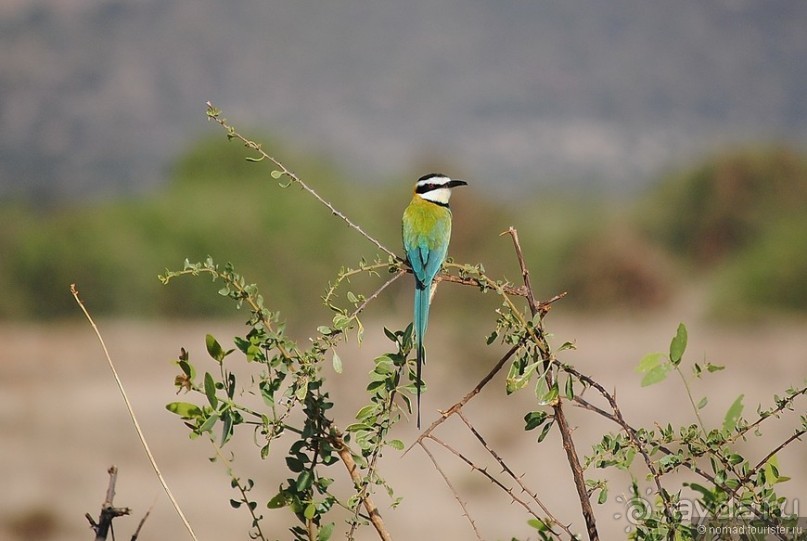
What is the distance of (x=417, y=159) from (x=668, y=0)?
42.1 metres

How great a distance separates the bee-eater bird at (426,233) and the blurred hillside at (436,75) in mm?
30783

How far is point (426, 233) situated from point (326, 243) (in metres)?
10.9

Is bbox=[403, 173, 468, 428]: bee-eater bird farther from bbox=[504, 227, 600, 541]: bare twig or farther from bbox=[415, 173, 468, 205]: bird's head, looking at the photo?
bbox=[504, 227, 600, 541]: bare twig

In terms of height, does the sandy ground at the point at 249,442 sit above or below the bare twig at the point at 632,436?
above

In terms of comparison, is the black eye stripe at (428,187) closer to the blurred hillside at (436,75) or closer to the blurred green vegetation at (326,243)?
the blurred green vegetation at (326,243)

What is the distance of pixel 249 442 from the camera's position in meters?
9.74

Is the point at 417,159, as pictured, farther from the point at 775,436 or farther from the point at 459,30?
the point at 459,30

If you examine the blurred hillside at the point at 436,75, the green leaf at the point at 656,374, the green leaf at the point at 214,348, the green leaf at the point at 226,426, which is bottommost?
the green leaf at the point at 226,426

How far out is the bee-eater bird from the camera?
246 cm

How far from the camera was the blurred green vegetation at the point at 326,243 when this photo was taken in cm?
1381

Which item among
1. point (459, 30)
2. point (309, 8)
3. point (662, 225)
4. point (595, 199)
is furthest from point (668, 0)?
point (662, 225)

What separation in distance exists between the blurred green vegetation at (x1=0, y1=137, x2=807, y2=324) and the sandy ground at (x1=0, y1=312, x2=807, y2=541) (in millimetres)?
695

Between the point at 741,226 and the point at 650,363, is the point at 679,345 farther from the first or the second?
the point at 741,226

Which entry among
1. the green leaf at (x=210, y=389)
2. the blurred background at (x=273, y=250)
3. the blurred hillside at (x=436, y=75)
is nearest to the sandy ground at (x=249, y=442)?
the blurred background at (x=273, y=250)
